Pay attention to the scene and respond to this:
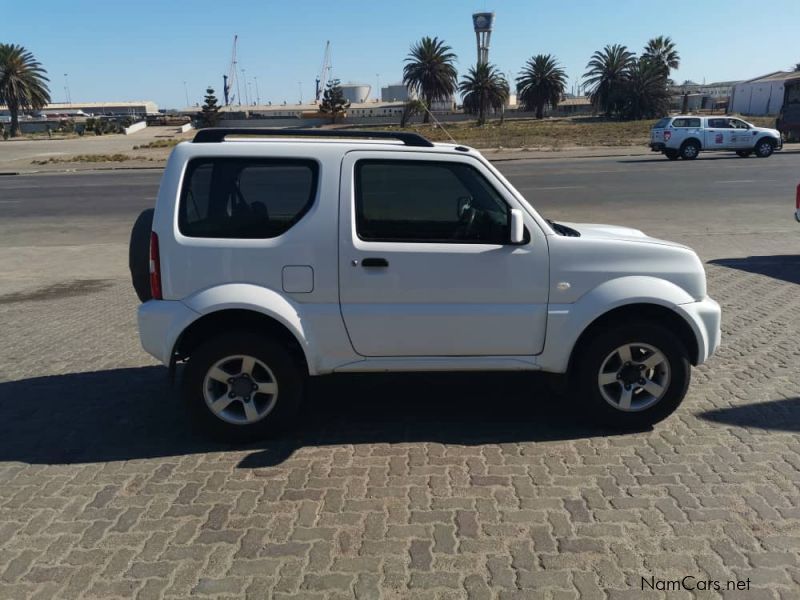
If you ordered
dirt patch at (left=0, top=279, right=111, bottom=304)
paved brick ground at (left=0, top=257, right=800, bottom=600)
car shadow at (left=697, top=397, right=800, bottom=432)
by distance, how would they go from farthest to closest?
dirt patch at (left=0, top=279, right=111, bottom=304), car shadow at (left=697, top=397, right=800, bottom=432), paved brick ground at (left=0, top=257, right=800, bottom=600)

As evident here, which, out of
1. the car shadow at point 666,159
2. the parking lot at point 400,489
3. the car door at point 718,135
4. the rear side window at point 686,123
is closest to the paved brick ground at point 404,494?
the parking lot at point 400,489

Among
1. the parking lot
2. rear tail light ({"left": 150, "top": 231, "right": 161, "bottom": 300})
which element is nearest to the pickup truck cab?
the parking lot

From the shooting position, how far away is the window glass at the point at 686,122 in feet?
93.0

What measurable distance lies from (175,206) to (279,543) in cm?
206

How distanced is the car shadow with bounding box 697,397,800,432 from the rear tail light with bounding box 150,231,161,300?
142 inches

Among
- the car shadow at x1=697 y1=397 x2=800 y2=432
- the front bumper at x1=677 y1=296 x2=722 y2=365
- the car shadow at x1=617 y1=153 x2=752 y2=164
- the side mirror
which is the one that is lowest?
the car shadow at x1=697 y1=397 x2=800 y2=432

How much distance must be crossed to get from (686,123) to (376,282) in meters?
27.9

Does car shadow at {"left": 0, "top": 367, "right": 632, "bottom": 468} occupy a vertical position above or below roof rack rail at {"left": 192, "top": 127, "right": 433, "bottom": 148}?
below

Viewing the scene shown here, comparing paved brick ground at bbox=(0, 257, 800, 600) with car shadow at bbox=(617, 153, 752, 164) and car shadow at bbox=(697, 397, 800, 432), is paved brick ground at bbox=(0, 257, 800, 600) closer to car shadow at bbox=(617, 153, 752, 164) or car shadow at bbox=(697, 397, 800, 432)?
car shadow at bbox=(697, 397, 800, 432)

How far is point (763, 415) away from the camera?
4.69m

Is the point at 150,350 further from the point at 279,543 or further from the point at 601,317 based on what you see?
the point at 601,317

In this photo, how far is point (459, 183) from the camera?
4.34 meters

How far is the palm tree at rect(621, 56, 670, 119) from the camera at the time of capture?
70.9 m

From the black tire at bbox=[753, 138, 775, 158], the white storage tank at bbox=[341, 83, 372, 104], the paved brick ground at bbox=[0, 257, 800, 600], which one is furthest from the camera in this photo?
the white storage tank at bbox=[341, 83, 372, 104]
